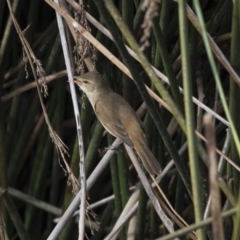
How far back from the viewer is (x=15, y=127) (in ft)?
8.71

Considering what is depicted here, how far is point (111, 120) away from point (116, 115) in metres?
0.20

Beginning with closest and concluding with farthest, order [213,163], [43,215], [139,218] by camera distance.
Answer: [213,163] < [139,218] < [43,215]

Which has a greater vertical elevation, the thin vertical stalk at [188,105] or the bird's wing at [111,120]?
the thin vertical stalk at [188,105]

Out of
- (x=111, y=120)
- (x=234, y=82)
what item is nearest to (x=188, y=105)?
(x=234, y=82)

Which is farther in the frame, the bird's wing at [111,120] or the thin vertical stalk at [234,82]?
the bird's wing at [111,120]

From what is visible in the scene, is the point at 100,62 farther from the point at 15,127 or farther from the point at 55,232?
the point at 55,232

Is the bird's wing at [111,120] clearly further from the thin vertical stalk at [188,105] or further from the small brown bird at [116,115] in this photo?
the thin vertical stalk at [188,105]

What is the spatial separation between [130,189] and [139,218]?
0.22m

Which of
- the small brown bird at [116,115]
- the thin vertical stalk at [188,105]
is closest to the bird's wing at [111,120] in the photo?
the small brown bird at [116,115]

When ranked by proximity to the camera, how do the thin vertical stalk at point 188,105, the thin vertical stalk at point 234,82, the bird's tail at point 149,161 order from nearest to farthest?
the thin vertical stalk at point 188,105
the thin vertical stalk at point 234,82
the bird's tail at point 149,161

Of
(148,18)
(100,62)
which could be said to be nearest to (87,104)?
(100,62)

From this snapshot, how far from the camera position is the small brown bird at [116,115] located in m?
2.25

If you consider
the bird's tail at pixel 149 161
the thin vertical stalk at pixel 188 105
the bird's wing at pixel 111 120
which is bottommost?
the bird's tail at pixel 149 161

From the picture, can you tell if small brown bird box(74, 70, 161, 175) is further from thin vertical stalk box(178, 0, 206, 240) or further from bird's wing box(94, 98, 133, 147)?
thin vertical stalk box(178, 0, 206, 240)
